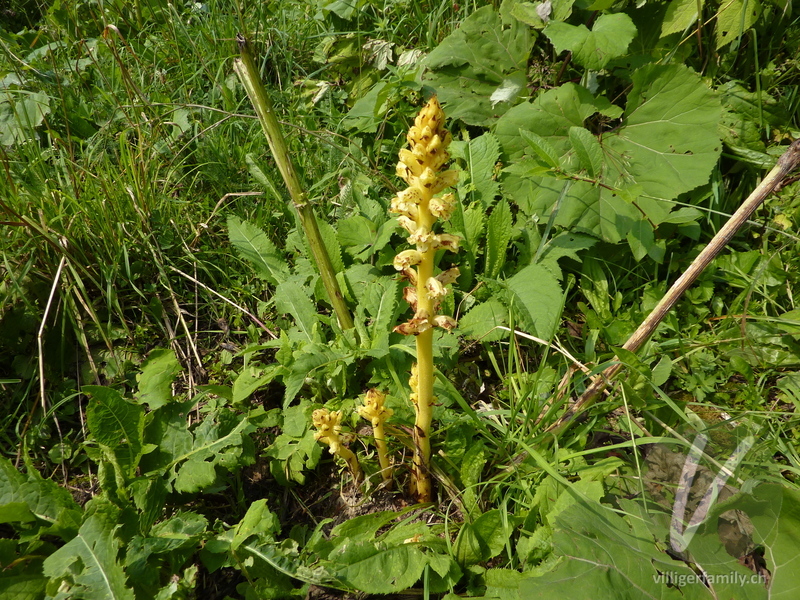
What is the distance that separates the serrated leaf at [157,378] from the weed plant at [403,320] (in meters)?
0.02

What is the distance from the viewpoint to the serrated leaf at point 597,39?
102 inches

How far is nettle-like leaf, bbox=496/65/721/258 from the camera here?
2.65 meters

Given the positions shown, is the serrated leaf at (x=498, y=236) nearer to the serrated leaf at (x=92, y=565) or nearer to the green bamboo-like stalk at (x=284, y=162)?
the green bamboo-like stalk at (x=284, y=162)

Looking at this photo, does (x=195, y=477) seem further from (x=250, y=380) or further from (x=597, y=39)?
(x=597, y=39)

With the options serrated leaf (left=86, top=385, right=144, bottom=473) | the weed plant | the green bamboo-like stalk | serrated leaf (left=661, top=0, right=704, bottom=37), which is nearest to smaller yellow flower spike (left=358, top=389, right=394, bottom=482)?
the weed plant

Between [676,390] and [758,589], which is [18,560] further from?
[676,390]

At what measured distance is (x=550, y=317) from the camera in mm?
2324

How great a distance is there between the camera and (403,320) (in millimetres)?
2578

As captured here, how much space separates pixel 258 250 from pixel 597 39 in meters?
1.97

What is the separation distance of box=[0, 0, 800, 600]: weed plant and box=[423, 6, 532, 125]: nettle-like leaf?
0.02 meters

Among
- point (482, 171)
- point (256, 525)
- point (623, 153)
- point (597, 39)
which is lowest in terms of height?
point (256, 525)

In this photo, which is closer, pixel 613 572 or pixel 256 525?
pixel 613 572

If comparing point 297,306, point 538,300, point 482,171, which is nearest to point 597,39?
point 482,171

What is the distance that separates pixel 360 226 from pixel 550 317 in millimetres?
1042
